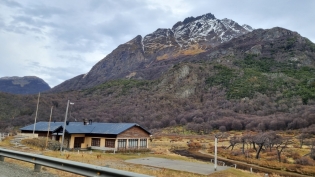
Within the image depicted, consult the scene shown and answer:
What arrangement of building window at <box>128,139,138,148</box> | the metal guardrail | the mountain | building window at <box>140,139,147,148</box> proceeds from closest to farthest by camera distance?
the metal guardrail, building window at <box>128,139,138,148</box>, building window at <box>140,139,147,148</box>, the mountain

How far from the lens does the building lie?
138ft

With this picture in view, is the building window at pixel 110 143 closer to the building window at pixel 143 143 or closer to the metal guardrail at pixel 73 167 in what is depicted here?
the building window at pixel 143 143

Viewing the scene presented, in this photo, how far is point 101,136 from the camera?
43219mm

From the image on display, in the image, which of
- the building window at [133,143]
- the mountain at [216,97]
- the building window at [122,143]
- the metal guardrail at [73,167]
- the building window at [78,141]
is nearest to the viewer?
the metal guardrail at [73,167]

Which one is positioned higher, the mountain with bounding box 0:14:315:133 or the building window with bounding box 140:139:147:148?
the mountain with bounding box 0:14:315:133

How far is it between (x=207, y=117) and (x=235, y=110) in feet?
51.5

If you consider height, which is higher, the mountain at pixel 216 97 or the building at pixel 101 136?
the mountain at pixel 216 97

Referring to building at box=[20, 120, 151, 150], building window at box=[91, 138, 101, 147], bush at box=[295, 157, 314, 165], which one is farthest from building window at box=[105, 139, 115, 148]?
bush at box=[295, 157, 314, 165]

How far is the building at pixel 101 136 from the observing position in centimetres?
4216

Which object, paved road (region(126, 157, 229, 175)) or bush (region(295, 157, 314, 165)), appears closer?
paved road (region(126, 157, 229, 175))

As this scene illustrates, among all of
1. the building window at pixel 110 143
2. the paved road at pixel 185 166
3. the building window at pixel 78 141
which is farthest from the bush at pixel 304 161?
the building window at pixel 78 141

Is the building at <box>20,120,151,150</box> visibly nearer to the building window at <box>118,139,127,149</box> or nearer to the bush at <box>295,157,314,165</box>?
the building window at <box>118,139,127,149</box>

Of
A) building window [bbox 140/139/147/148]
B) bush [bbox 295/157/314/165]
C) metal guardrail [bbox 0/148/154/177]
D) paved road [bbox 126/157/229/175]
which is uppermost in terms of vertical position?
metal guardrail [bbox 0/148/154/177]

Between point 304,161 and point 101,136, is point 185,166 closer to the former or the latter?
point 101,136
